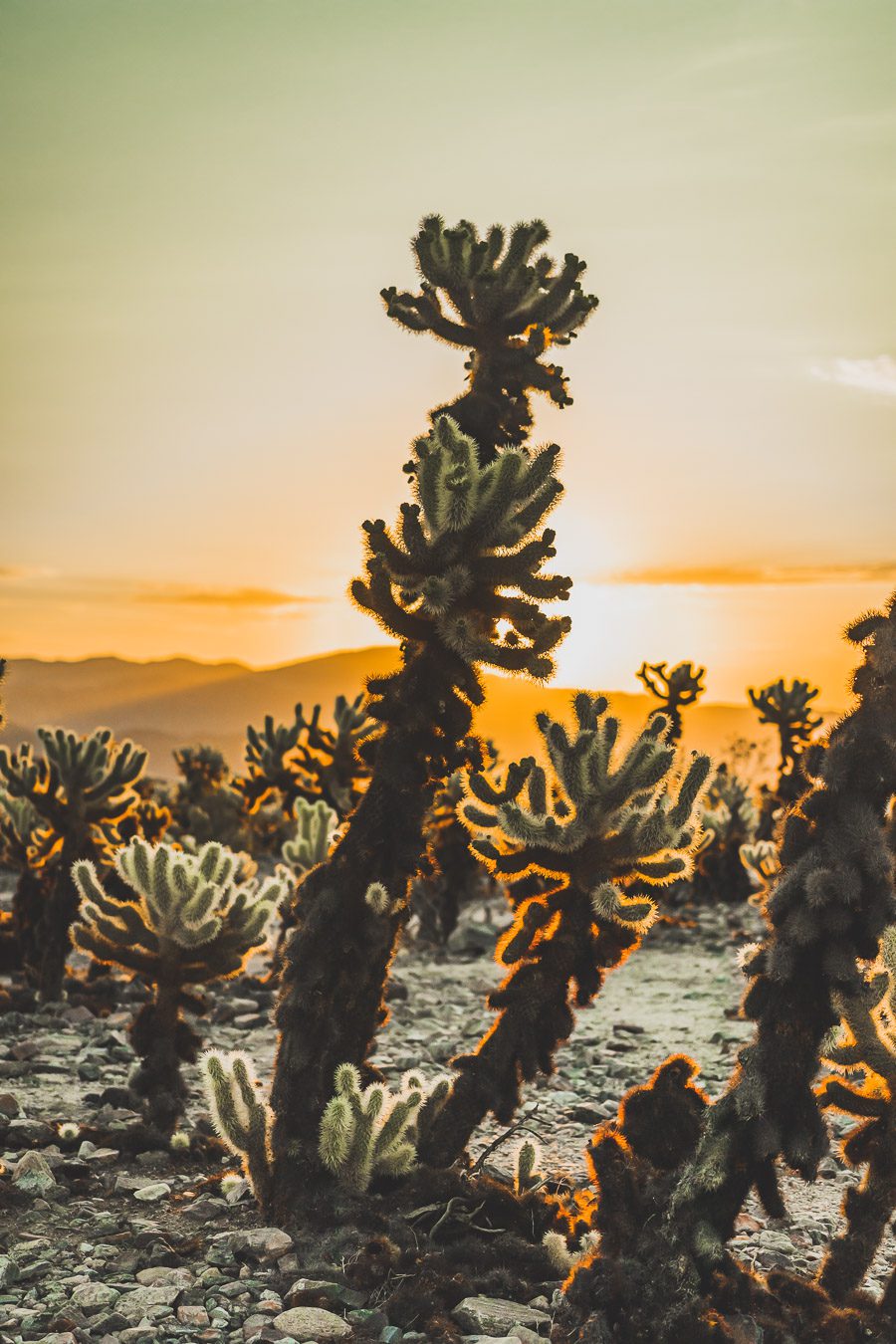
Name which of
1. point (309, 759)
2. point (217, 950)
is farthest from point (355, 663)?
point (217, 950)

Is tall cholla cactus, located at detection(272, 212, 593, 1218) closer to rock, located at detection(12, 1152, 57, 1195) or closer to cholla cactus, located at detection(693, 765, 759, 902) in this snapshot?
rock, located at detection(12, 1152, 57, 1195)

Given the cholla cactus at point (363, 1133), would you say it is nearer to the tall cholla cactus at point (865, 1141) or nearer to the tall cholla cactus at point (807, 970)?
the tall cholla cactus at point (807, 970)

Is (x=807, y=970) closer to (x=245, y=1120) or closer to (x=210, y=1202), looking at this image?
(x=245, y=1120)

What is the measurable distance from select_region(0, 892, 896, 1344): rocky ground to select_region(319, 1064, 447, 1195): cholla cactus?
32 centimetres

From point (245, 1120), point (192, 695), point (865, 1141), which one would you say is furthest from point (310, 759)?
point (192, 695)

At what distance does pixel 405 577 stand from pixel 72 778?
6190 mm

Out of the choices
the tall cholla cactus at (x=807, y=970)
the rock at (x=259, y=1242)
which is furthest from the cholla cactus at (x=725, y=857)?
the tall cholla cactus at (x=807, y=970)

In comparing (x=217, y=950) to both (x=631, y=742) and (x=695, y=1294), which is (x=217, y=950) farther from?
(x=695, y=1294)

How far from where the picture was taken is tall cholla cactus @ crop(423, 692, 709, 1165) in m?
5.59

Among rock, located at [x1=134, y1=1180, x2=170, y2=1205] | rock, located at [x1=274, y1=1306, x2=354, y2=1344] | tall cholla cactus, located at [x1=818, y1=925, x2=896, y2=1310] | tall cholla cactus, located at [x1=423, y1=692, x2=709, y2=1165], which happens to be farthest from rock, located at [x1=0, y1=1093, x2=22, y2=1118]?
tall cholla cactus, located at [x1=818, y1=925, x2=896, y2=1310]

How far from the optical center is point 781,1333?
4332 millimetres

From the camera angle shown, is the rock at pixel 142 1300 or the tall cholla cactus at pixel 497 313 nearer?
the rock at pixel 142 1300

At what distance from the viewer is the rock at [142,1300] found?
4.89m

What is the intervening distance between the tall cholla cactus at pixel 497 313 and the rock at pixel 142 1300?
4.28 m
